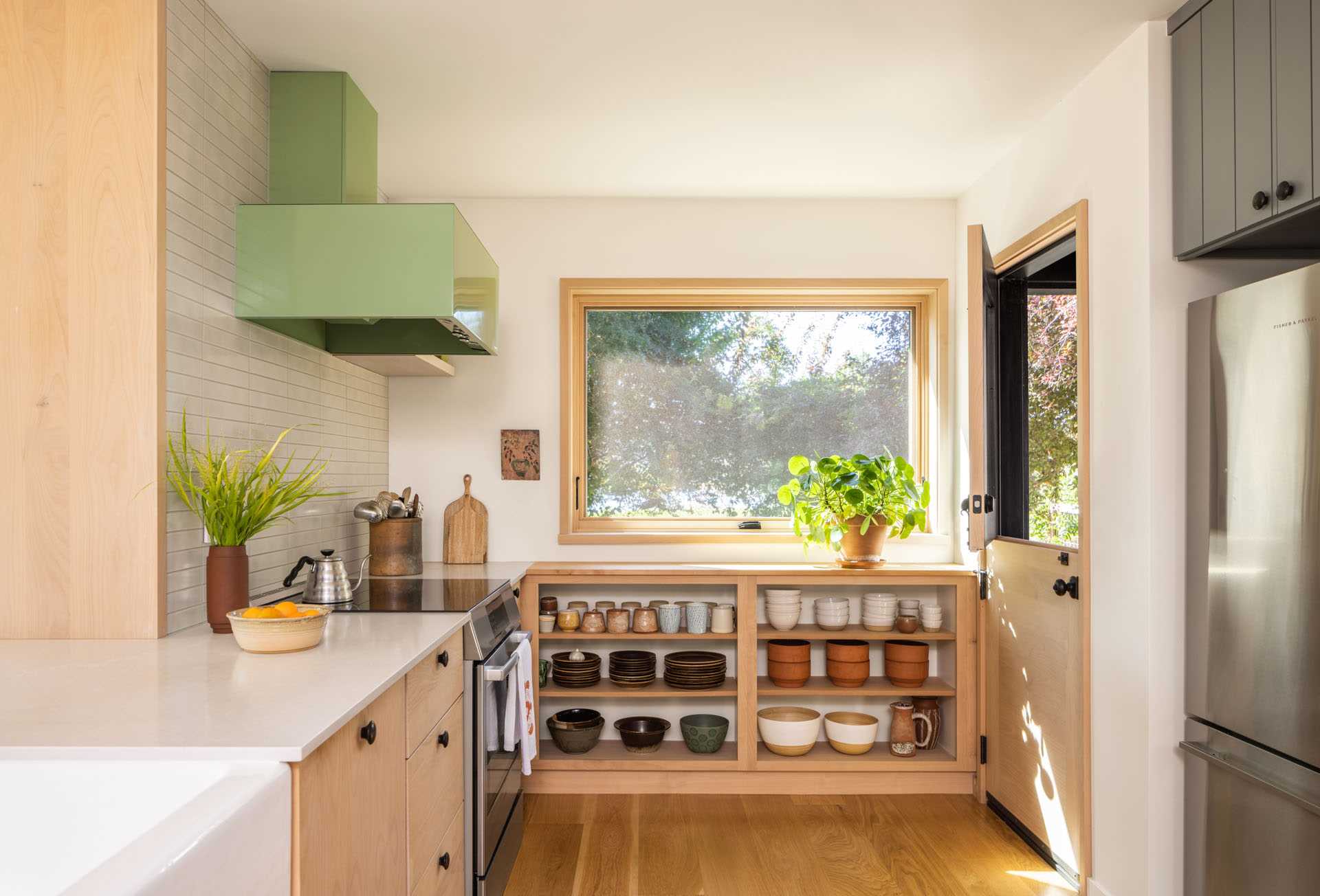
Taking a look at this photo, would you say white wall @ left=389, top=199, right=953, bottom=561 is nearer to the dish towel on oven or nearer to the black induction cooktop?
the black induction cooktop

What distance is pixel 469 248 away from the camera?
2.80 meters

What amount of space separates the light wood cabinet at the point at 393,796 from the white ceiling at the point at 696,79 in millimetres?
1694

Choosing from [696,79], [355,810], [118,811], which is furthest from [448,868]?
[696,79]

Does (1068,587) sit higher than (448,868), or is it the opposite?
(1068,587)

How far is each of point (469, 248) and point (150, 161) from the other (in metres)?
0.93

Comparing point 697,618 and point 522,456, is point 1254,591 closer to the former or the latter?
point 697,618

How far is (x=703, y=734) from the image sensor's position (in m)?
3.61

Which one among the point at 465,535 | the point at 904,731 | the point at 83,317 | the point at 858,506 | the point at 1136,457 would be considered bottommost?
the point at 904,731

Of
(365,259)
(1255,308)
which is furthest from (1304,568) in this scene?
(365,259)

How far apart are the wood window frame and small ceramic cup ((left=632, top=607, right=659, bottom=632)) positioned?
0.37 metres

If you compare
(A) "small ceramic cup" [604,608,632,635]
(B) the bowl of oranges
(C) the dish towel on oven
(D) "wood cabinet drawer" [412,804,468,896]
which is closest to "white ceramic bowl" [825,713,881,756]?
(A) "small ceramic cup" [604,608,632,635]

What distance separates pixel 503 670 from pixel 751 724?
1386mm

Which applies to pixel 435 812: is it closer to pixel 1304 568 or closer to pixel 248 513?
pixel 248 513

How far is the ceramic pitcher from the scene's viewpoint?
364 centimetres
